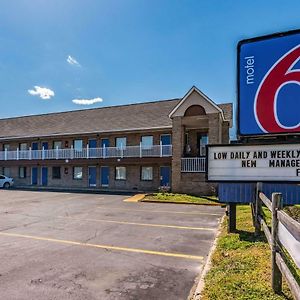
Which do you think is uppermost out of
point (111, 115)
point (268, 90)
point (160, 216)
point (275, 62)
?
point (111, 115)

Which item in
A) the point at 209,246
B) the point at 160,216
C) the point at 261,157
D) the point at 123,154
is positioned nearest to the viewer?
the point at 261,157

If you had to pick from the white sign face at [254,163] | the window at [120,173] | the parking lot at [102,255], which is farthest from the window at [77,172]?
the white sign face at [254,163]

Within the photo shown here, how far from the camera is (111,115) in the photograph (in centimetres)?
3350

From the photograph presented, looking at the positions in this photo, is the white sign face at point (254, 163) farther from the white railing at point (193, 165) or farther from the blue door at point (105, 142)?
the blue door at point (105, 142)

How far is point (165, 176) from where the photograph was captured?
27422mm

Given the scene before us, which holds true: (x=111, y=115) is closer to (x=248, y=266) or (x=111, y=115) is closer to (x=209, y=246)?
(x=209, y=246)

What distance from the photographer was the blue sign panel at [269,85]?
14.4 feet

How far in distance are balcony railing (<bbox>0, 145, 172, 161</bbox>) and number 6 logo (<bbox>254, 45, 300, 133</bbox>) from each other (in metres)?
21.1

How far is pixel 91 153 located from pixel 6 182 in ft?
37.2

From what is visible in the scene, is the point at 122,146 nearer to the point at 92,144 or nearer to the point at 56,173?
the point at 92,144

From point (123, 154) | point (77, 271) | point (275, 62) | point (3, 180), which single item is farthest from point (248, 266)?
point (3, 180)

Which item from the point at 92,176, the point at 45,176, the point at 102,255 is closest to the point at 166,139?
the point at 92,176

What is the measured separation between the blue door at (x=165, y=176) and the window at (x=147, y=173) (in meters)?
1.11

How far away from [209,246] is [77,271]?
382cm
